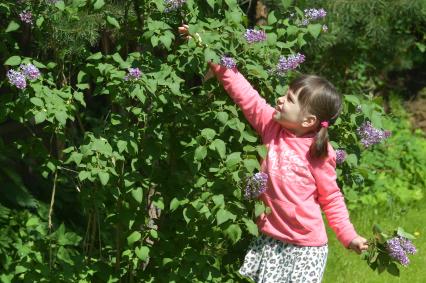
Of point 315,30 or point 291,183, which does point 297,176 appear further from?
point 315,30

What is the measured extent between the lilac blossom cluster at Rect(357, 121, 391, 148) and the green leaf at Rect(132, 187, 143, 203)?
92 cm

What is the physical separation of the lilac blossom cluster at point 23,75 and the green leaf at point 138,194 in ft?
1.85

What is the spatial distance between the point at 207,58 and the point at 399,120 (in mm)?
5031

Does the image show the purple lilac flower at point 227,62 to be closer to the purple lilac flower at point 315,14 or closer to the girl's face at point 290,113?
the girl's face at point 290,113

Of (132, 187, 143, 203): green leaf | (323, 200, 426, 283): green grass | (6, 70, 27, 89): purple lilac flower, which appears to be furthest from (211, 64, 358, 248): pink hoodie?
(323, 200, 426, 283): green grass

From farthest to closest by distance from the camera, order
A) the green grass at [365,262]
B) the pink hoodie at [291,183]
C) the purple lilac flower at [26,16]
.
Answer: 1. the green grass at [365,262]
2. the purple lilac flower at [26,16]
3. the pink hoodie at [291,183]

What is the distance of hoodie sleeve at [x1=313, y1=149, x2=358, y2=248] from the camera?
3199 mm

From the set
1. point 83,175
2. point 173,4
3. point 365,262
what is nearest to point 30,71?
point 83,175

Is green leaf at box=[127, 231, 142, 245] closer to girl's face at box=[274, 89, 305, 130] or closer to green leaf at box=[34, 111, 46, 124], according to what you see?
green leaf at box=[34, 111, 46, 124]

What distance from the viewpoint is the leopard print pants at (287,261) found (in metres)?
3.21

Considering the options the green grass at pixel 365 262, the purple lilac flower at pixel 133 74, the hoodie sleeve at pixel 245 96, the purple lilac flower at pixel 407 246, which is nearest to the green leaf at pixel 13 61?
the purple lilac flower at pixel 133 74

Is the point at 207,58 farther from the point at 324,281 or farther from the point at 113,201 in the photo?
the point at 324,281

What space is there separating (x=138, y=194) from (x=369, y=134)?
3.13ft

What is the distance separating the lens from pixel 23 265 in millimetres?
3688
